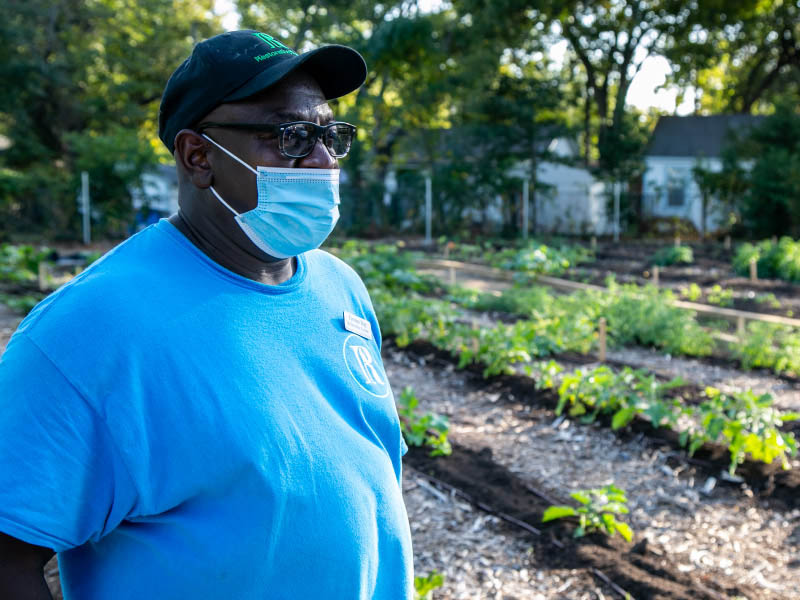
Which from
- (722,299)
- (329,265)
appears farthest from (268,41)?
(722,299)

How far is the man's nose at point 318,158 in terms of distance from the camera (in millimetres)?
1756

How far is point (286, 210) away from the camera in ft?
5.69

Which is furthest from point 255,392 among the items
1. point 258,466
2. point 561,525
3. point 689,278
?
point 689,278

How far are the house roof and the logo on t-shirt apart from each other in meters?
34.0

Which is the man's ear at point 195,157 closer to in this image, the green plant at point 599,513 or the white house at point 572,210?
the green plant at point 599,513

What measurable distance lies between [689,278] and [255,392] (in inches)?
545

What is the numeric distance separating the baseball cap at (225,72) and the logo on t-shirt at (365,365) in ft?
1.92

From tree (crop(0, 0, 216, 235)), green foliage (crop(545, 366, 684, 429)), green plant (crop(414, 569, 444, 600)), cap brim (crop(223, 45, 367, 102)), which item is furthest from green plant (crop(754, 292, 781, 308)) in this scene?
tree (crop(0, 0, 216, 235))

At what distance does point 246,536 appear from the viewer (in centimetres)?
143

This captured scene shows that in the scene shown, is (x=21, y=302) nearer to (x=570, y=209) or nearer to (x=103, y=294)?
(x=103, y=294)

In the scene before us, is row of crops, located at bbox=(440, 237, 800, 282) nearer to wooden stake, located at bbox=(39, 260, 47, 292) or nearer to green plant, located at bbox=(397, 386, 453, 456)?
wooden stake, located at bbox=(39, 260, 47, 292)

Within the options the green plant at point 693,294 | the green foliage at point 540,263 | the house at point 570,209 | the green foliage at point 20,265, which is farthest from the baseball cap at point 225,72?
the house at point 570,209

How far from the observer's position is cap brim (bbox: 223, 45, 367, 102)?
62.2 inches

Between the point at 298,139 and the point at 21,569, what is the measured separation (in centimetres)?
98
